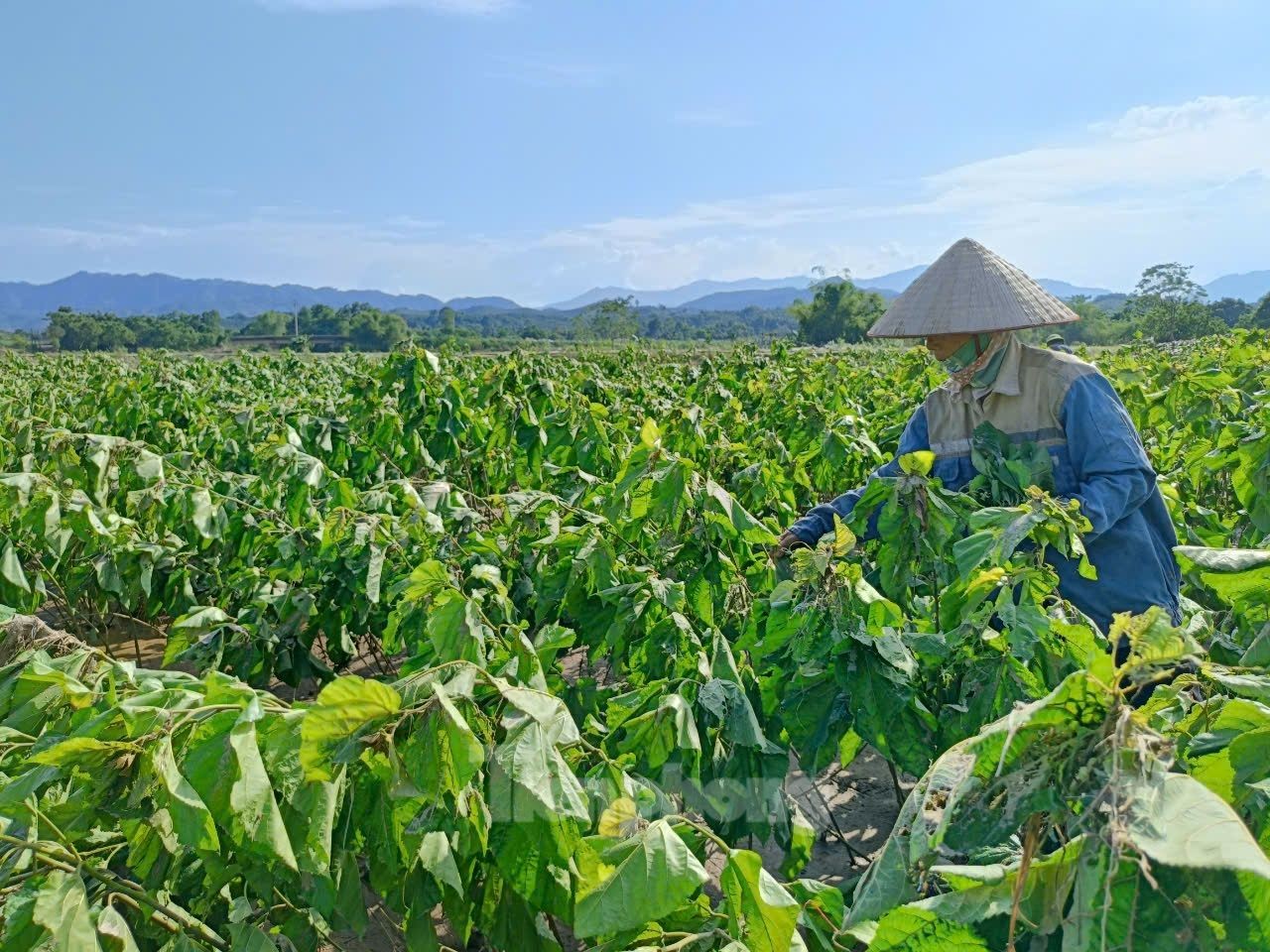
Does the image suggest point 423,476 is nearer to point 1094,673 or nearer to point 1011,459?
point 1011,459

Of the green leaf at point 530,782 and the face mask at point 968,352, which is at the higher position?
the face mask at point 968,352

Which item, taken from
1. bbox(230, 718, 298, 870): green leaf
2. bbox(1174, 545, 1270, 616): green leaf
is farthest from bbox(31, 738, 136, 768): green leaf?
bbox(1174, 545, 1270, 616): green leaf

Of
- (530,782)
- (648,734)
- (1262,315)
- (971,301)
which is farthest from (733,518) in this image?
(1262,315)

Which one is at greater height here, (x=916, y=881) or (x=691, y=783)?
(x=916, y=881)

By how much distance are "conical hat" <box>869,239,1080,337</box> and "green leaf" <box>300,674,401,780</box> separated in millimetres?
2023

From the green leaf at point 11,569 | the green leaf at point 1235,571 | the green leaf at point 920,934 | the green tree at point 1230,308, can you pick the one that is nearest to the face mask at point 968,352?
the green leaf at point 1235,571

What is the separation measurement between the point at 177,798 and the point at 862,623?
1.17 metres

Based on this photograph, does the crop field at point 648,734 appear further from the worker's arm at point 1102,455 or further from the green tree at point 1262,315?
the green tree at point 1262,315

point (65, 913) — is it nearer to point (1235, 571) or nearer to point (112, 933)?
point (112, 933)

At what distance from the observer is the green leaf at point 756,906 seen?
1.05 m

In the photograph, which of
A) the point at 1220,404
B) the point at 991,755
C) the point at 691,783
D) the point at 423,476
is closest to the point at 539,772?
the point at 991,755

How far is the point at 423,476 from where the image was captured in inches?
215

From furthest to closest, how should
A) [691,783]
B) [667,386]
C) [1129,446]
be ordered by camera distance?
[667,386]
[1129,446]
[691,783]

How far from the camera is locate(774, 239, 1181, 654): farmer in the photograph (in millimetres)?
2404
